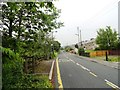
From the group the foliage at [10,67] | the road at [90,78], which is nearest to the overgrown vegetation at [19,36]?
the foliage at [10,67]

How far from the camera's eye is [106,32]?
292 feet

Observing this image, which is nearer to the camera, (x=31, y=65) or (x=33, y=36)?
(x=33, y=36)

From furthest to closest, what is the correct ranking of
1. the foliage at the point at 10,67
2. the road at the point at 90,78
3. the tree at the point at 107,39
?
the tree at the point at 107,39 → the road at the point at 90,78 → the foliage at the point at 10,67

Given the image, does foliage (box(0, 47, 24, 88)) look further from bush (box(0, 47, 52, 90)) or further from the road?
the road

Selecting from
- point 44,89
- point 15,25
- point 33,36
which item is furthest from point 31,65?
point 44,89

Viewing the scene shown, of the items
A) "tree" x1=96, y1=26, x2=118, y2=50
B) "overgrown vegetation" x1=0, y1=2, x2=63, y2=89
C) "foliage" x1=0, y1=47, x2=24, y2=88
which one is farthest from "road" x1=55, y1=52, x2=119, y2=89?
"tree" x1=96, y1=26, x2=118, y2=50

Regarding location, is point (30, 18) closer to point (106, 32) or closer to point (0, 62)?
point (0, 62)

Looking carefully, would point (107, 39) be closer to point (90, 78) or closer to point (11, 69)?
point (90, 78)

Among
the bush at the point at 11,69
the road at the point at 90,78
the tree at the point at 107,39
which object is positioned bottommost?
the road at the point at 90,78

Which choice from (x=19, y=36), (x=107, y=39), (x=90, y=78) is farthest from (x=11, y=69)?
(x=107, y=39)

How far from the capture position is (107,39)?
281ft

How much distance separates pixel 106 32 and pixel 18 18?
76236 mm

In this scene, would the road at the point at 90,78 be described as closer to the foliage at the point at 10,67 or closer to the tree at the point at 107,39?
the foliage at the point at 10,67

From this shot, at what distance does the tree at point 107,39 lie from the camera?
85312mm
